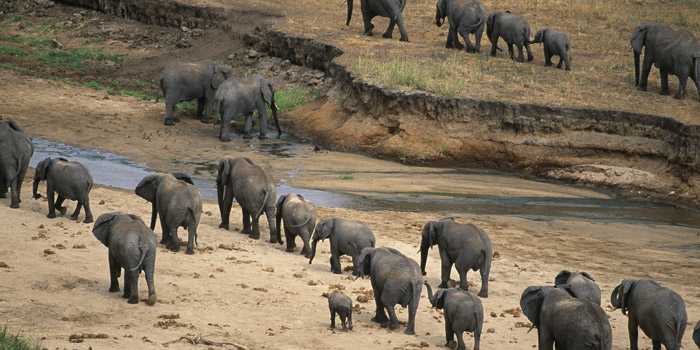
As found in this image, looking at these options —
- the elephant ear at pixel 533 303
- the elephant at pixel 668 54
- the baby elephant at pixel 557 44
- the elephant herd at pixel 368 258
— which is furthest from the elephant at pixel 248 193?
the baby elephant at pixel 557 44

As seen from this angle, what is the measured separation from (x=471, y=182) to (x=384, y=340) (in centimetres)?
1234

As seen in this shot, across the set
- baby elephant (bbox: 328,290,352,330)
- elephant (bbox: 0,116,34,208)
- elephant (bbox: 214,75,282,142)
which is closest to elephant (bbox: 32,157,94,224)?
elephant (bbox: 0,116,34,208)

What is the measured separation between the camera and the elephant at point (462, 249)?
1702 cm

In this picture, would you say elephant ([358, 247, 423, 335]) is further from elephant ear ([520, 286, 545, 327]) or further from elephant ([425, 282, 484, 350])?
elephant ear ([520, 286, 545, 327])

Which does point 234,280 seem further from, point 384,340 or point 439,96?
point 439,96

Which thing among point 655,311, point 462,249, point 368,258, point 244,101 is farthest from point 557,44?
point 655,311

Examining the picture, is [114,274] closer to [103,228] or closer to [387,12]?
[103,228]

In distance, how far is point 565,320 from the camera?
13.2 m

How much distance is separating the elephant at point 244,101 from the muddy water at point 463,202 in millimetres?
2772

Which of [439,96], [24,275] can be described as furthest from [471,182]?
[24,275]

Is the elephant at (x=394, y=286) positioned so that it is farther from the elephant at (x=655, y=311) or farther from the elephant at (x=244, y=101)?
the elephant at (x=244, y=101)

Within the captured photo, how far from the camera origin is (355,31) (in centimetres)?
3606

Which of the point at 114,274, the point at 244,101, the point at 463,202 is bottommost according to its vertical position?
the point at 463,202

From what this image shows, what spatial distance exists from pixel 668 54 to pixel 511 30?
14.0 feet
